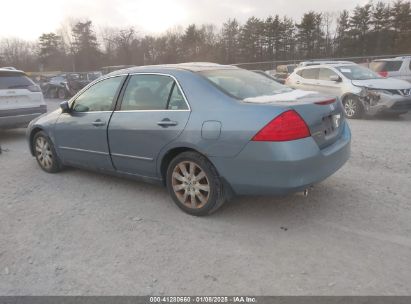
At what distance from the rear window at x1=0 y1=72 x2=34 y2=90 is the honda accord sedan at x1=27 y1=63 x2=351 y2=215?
4.15 meters

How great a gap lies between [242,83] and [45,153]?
3.34 m

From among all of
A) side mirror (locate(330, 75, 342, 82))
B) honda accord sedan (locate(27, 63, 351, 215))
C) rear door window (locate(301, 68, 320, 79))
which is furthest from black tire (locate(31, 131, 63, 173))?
rear door window (locate(301, 68, 320, 79))

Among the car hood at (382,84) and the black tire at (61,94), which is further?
the black tire at (61,94)

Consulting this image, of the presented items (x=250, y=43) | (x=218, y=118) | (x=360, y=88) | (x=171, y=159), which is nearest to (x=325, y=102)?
(x=218, y=118)

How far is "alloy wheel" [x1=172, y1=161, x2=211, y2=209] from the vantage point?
3.79 metres

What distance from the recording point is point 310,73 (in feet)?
37.9

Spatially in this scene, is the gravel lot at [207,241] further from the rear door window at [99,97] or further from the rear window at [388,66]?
the rear window at [388,66]

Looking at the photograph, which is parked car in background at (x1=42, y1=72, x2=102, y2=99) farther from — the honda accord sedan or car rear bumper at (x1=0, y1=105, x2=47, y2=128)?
the honda accord sedan

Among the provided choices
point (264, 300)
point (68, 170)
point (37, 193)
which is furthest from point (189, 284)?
point (68, 170)

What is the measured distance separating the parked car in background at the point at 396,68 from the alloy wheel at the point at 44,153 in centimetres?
1090

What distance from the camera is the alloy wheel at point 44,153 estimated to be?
5.65 meters

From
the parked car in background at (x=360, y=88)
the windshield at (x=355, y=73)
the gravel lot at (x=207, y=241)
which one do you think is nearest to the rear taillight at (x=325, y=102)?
the gravel lot at (x=207, y=241)

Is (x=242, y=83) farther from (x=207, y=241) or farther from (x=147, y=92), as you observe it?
(x=207, y=241)

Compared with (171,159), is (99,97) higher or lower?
higher
